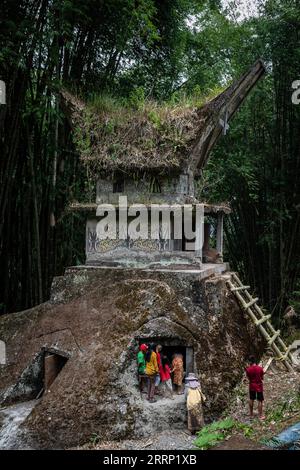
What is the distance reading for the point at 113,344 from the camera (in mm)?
6457

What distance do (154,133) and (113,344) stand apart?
135 inches

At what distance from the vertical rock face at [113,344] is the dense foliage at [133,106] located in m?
1.80

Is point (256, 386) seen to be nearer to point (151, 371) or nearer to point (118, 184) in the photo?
Result: point (151, 371)

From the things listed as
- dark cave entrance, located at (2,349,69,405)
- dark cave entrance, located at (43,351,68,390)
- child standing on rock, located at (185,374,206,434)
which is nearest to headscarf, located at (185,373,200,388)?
child standing on rock, located at (185,374,206,434)

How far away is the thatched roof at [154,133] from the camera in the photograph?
7.52m

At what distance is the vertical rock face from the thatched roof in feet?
5.96

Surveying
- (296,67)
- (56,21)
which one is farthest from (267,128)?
(56,21)

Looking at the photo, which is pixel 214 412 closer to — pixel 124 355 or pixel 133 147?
pixel 124 355

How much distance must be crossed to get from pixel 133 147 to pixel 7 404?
4349mm

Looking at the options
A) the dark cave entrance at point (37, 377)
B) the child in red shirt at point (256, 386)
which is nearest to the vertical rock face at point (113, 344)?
the dark cave entrance at point (37, 377)

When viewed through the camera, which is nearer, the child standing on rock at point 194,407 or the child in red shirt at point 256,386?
the child standing on rock at point 194,407

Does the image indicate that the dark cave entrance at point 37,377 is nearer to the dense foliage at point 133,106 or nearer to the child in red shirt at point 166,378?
the child in red shirt at point 166,378
